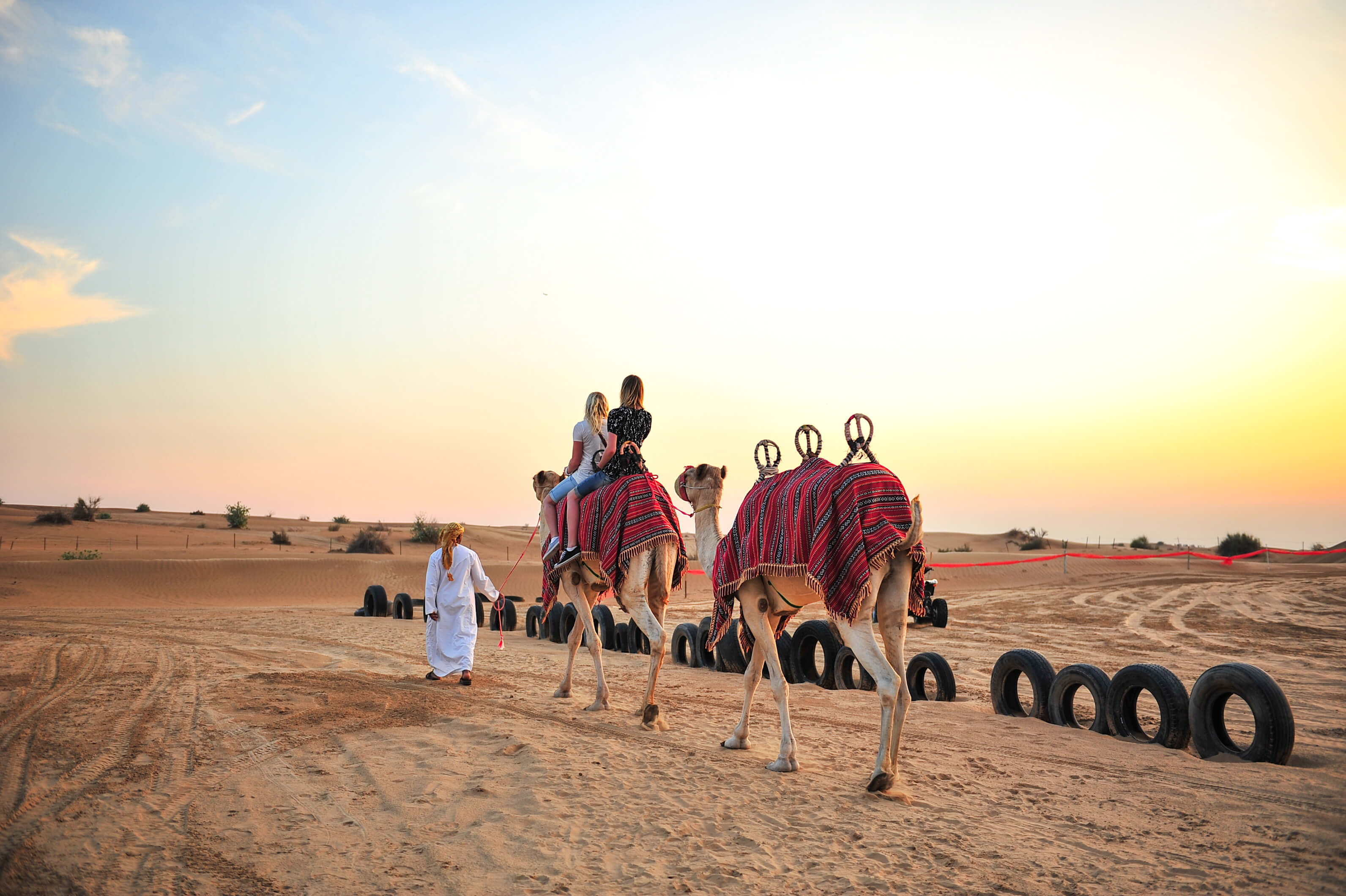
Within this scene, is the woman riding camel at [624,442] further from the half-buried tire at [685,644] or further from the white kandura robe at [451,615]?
the half-buried tire at [685,644]

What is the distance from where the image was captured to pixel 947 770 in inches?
263

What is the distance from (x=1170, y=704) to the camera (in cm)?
739

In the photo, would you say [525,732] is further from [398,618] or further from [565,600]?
[398,618]

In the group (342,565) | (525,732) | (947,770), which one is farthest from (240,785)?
(342,565)

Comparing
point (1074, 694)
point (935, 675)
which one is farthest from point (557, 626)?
point (1074, 694)

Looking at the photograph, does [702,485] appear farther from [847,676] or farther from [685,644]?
[685,644]

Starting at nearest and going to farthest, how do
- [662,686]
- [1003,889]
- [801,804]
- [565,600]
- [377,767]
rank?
[1003,889] → [801,804] → [377,767] → [662,686] → [565,600]

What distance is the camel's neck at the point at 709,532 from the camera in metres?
8.24

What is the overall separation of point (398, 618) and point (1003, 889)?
19.7 m

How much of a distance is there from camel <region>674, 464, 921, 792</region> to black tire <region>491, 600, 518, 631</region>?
13176 mm

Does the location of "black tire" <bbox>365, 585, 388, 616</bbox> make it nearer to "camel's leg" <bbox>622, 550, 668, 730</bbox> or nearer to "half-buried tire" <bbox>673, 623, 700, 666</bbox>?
"half-buried tire" <bbox>673, 623, 700, 666</bbox>

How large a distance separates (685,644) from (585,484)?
5932 millimetres

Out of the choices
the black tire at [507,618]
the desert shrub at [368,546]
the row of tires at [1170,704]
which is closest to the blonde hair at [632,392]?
the row of tires at [1170,704]

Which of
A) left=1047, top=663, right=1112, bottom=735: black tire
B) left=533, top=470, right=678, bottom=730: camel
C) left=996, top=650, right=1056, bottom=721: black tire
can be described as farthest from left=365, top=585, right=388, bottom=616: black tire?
left=1047, top=663, right=1112, bottom=735: black tire
